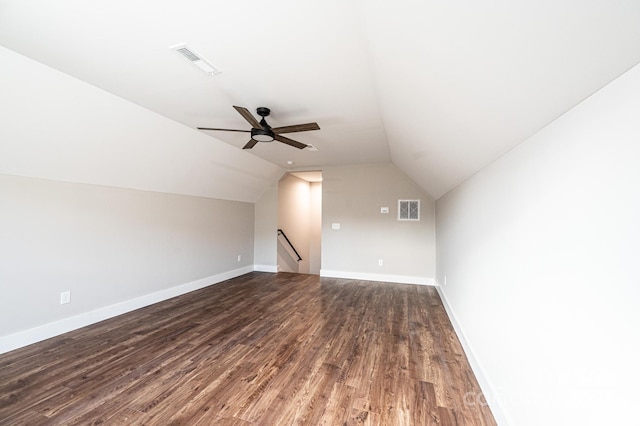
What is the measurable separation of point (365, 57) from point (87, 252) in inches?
149

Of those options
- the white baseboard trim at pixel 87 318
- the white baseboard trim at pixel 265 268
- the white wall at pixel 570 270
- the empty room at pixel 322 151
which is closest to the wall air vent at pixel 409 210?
the empty room at pixel 322 151

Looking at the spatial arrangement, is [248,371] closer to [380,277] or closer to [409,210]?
[380,277]

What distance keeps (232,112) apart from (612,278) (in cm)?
315

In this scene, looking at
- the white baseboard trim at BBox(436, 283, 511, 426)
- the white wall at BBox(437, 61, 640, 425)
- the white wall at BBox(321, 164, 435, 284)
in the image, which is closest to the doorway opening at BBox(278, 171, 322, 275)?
the white wall at BBox(321, 164, 435, 284)

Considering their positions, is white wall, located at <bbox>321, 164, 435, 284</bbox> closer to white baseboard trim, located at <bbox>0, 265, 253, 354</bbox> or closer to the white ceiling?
the white ceiling

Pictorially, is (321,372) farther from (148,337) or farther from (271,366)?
(148,337)

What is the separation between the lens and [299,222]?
7.65 m

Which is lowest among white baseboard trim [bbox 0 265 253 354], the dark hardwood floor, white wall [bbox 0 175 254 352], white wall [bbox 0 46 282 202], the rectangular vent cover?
the dark hardwood floor

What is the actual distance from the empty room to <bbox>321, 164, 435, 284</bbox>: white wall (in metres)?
0.98

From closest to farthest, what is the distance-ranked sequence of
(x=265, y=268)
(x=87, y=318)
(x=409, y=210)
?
(x=87, y=318) < (x=409, y=210) < (x=265, y=268)

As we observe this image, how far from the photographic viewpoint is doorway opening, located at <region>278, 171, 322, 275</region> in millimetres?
6848

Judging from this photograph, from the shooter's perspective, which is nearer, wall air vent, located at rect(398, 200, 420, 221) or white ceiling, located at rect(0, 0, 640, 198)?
white ceiling, located at rect(0, 0, 640, 198)

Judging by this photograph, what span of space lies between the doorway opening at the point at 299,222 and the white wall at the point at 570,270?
522 centimetres

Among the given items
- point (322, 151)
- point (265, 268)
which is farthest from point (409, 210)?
point (265, 268)
